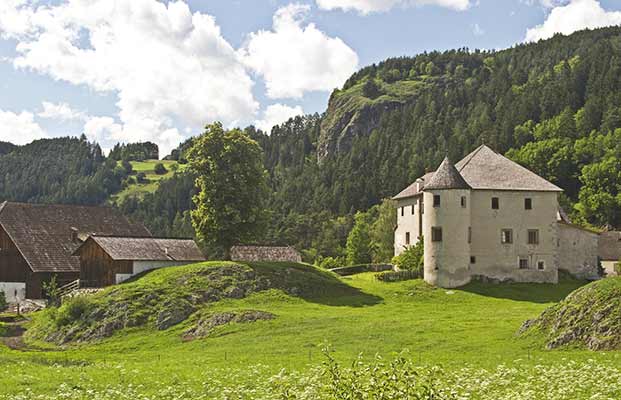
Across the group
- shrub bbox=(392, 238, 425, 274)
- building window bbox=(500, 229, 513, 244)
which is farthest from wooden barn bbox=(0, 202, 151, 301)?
building window bbox=(500, 229, 513, 244)

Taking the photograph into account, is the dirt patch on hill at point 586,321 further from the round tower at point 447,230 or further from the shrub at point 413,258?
the shrub at point 413,258

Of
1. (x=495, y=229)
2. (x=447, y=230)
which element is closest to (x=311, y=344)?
(x=447, y=230)

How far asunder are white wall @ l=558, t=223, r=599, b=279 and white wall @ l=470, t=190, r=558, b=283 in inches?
180

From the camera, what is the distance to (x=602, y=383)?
739 inches

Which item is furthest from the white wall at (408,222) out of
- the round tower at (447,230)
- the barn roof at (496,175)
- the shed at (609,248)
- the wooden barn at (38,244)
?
the wooden barn at (38,244)

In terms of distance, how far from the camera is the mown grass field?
24.1m

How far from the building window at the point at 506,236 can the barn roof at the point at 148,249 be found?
100ft

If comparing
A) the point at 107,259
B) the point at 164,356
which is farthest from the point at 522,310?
the point at 107,259

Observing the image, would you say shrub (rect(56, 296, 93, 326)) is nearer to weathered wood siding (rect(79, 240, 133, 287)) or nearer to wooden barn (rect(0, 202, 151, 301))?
weathered wood siding (rect(79, 240, 133, 287))

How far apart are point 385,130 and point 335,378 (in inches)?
7419

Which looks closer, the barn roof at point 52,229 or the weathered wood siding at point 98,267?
the weathered wood siding at point 98,267

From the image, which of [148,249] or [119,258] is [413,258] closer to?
[148,249]

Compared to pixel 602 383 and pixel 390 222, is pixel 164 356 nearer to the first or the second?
pixel 602 383

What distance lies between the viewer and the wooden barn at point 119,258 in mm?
60344
